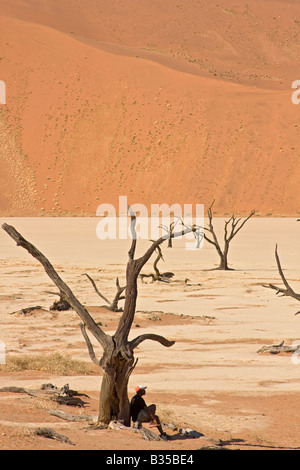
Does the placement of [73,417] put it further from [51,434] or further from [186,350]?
[186,350]

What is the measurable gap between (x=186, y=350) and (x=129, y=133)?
67.8 meters

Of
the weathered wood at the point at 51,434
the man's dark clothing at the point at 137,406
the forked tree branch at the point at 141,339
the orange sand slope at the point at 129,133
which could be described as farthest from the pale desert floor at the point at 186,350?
the orange sand slope at the point at 129,133

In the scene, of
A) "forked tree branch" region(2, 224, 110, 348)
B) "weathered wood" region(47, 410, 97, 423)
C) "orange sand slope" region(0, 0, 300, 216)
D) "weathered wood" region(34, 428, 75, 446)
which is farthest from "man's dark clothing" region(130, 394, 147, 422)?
"orange sand slope" region(0, 0, 300, 216)

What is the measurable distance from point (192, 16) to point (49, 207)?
205 feet

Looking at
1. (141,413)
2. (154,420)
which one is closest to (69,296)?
(141,413)

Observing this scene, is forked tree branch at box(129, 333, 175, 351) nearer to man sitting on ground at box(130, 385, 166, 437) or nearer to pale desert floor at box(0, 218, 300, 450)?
man sitting on ground at box(130, 385, 166, 437)

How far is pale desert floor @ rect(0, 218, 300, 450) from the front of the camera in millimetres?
7531

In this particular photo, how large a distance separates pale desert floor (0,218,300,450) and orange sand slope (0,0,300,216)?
4336cm

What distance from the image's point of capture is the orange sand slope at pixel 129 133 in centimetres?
7200

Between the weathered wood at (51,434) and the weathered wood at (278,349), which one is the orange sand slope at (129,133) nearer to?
the weathered wood at (278,349)

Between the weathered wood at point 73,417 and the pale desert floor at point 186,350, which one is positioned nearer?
the pale desert floor at point 186,350

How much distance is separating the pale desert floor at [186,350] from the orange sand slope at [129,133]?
43358 millimetres
